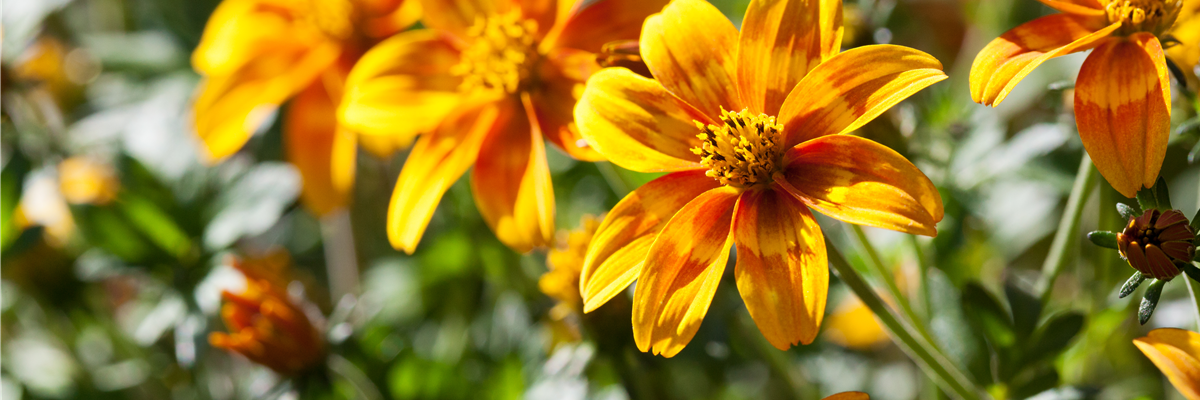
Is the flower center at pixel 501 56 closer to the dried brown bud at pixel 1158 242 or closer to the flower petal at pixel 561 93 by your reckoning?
the flower petal at pixel 561 93

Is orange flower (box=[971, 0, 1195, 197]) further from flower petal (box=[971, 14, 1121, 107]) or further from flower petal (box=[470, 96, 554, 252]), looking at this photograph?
flower petal (box=[470, 96, 554, 252])

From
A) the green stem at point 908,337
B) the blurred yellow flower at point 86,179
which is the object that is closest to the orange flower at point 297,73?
the blurred yellow flower at point 86,179

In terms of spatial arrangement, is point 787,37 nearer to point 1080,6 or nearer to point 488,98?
point 1080,6

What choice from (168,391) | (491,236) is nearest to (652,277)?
(491,236)

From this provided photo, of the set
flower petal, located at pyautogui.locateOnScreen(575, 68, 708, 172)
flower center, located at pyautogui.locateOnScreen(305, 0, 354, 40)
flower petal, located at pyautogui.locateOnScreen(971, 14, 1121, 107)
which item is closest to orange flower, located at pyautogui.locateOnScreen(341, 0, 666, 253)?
flower petal, located at pyautogui.locateOnScreen(575, 68, 708, 172)

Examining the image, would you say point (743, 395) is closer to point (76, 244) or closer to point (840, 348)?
point (840, 348)

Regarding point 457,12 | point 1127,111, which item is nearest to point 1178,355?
point 1127,111
